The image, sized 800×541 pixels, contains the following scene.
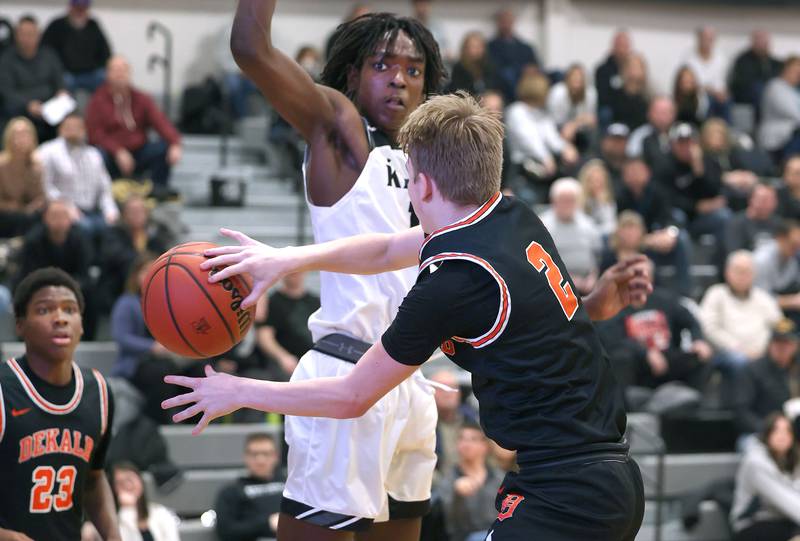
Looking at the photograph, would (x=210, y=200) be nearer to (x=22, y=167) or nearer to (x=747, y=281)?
(x=22, y=167)

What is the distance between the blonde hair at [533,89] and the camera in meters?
12.2

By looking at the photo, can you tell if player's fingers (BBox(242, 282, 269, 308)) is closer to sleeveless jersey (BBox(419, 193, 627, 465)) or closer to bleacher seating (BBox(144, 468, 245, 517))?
sleeveless jersey (BBox(419, 193, 627, 465))

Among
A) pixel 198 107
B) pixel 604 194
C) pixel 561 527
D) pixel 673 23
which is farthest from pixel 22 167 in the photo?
pixel 673 23

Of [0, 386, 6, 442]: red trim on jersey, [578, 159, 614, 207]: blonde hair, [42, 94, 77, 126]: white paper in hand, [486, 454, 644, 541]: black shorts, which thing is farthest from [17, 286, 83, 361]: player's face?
[578, 159, 614, 207]: blonde hair

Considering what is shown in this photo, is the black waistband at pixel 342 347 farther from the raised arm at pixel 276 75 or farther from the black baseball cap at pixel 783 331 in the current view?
the black baseball cap at pixel 783 331

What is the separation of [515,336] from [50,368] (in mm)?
2036

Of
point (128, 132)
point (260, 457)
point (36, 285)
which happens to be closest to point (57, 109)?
point (128, 132)

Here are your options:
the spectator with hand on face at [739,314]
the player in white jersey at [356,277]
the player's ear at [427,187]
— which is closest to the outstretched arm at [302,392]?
the player's ear at [427,187]

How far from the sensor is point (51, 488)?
4.27 metres

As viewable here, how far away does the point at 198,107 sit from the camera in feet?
40.5

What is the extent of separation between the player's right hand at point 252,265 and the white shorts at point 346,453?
0.52 m

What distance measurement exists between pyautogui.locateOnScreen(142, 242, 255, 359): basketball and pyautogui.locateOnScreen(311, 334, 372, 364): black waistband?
1.56 feet

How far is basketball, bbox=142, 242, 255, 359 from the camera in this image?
351 cm

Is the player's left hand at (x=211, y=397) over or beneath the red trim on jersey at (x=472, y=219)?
beneath
